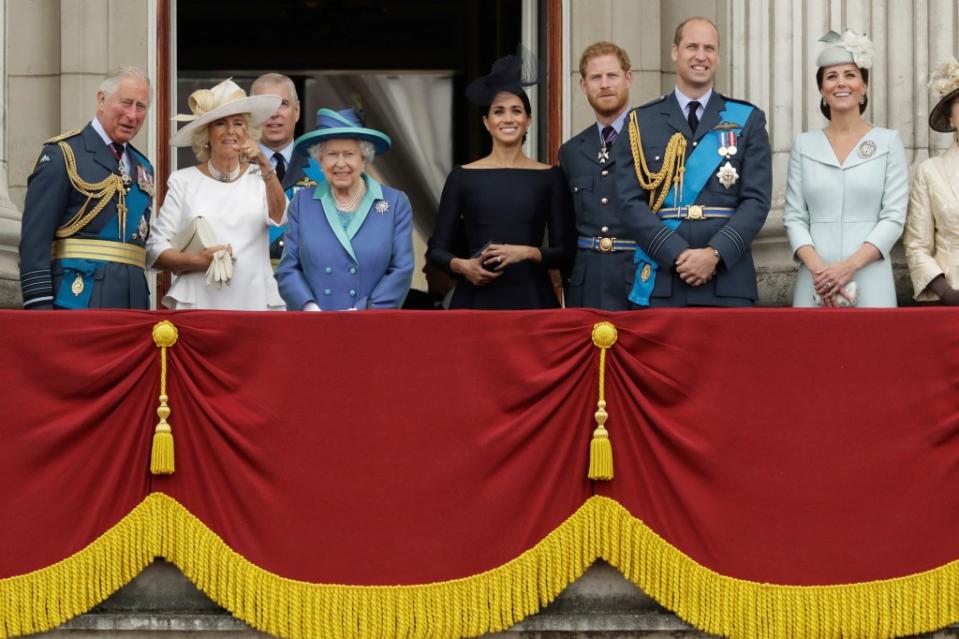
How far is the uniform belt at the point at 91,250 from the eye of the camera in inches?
328

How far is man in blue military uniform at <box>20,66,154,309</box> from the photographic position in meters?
8.24

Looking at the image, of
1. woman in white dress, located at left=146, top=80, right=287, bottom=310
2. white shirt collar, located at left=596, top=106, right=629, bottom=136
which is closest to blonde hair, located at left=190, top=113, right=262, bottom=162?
woman in white dress, located at left=146, top=80, right=287, bottom=310

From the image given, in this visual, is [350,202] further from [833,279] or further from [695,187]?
[833,279]

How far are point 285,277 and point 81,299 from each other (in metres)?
0.83

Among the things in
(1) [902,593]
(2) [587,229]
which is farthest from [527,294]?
(1) [902,593]

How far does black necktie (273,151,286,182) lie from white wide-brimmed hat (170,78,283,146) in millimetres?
769

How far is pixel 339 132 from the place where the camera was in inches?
328

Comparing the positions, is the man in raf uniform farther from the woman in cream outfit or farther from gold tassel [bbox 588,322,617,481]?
the woman in cream outfit

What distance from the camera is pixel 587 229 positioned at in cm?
862

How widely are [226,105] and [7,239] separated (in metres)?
1.66

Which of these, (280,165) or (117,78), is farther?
(280,165)

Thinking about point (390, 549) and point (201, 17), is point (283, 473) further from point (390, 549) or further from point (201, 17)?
point (201, 17)

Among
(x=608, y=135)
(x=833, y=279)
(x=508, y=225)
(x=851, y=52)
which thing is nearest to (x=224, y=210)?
(x=508, y=225)

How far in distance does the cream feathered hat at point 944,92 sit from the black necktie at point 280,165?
114 inches
